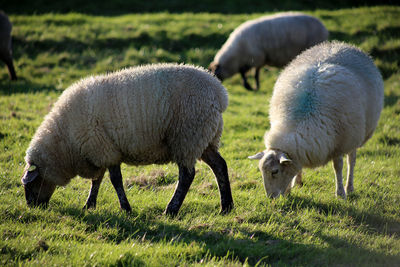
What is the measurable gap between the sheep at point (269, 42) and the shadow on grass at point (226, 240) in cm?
763

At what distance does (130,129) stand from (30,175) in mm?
1214

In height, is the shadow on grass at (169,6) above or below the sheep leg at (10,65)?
above

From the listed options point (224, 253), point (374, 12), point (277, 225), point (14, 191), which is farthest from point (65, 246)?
point (374, 12)

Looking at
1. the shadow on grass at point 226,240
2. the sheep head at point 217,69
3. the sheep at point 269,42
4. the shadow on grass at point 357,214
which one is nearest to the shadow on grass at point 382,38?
the sheep at point 269,42

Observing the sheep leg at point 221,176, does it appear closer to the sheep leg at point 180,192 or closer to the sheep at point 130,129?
the sheep at point 130,129

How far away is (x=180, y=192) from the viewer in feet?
14.9

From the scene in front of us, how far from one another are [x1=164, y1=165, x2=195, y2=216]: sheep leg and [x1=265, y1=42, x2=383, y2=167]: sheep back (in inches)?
42.2

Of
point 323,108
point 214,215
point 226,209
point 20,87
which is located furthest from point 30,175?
point 20,87

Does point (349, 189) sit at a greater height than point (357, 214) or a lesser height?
lesser

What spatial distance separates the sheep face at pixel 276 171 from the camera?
15.8ft

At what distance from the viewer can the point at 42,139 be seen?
4.70 m

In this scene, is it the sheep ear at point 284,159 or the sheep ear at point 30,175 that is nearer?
the sheep ear at point 30,175

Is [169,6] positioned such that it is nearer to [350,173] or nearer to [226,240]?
[350,173]

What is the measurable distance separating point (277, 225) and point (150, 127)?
5.54 feet
